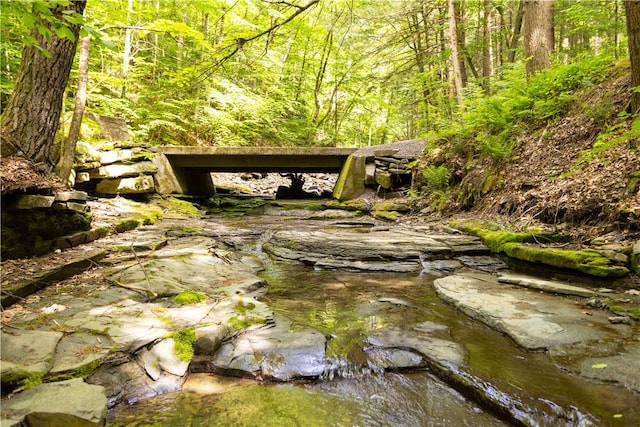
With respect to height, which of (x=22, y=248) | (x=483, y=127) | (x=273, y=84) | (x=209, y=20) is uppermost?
(x=209, y=20)

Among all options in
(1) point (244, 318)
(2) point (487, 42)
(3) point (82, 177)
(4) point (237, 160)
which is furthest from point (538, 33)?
(3) point (82, 177)

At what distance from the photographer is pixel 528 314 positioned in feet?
11.0

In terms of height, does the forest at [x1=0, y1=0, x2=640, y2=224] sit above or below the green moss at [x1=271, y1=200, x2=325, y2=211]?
above

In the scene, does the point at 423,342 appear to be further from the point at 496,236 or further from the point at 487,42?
the point at 487,42

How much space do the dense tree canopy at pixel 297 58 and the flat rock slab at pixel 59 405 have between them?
386 centimetres

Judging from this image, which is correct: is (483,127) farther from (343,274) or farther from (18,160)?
(18,160)

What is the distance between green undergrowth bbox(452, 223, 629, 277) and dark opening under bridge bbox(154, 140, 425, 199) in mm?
6104

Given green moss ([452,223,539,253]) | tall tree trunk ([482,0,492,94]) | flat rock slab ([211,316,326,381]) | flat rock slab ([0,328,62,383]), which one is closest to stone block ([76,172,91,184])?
flat rock slab ([0,328,62,383])

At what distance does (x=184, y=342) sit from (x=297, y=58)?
21.0 meters

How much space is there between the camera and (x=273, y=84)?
19.6 meters

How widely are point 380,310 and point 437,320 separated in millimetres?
578

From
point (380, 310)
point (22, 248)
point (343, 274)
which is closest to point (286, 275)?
point (343, 274)

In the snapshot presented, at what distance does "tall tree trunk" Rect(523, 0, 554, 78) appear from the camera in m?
8.20

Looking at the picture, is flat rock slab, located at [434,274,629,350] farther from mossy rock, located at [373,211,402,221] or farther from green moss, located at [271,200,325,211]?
green moss, located at [271,200,325,211]
